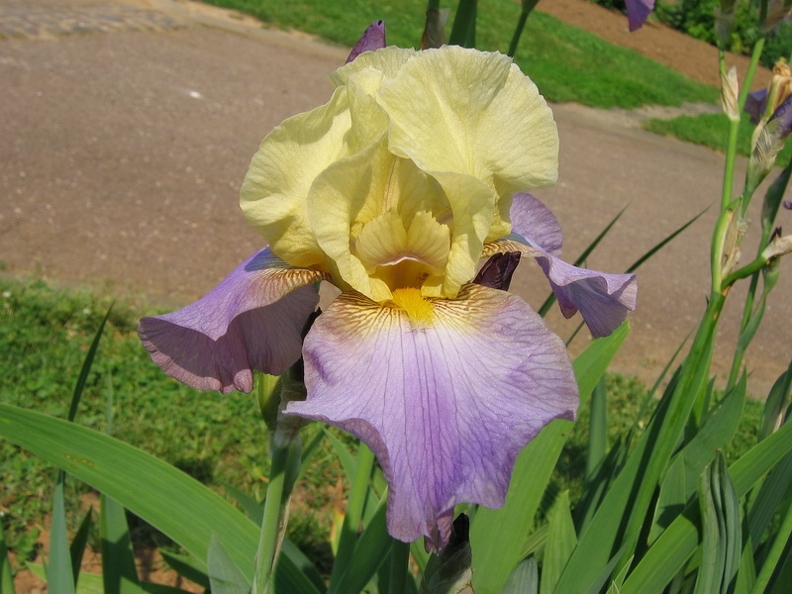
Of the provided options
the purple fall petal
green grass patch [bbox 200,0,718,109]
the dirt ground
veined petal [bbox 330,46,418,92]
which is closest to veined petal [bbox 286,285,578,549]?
the purple fall petal

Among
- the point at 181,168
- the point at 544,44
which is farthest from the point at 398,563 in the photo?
the point at 544,44

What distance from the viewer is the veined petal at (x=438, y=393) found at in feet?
2.01

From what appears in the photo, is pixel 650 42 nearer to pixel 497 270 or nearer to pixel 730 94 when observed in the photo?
pixel 730 94

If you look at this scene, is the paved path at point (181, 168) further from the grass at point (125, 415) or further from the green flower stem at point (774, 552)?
the green flower stem at point (774, 552)

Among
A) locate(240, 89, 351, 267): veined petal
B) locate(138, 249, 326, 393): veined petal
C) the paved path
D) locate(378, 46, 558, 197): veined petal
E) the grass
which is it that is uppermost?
locate(378, 46, 558, 197): veined petal

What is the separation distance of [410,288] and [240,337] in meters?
0.18

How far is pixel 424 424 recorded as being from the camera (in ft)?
2.07

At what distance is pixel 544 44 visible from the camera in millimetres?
8773

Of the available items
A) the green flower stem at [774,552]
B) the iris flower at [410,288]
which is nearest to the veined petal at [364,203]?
the iris flower at [410,288]

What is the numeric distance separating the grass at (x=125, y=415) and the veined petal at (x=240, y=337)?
1.16 m

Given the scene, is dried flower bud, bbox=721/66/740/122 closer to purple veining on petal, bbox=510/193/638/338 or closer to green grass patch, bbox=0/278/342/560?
purple veining on petal, bbox=510/193/638/338

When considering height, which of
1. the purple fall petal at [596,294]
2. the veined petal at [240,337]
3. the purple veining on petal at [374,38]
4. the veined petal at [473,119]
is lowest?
the veined petal at [240,337]

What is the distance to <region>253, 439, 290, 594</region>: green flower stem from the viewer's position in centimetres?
79

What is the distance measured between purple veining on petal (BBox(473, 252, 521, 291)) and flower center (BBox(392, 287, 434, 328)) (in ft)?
0.21
